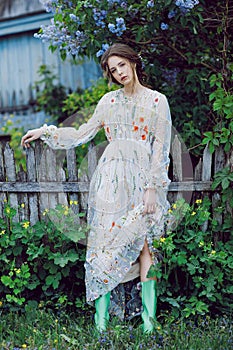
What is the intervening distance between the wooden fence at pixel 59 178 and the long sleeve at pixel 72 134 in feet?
0.64

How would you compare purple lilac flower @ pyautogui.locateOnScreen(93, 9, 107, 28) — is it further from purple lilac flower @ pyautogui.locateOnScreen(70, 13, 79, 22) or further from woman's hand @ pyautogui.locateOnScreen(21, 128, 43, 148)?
woman's hand @ pyautogui.locateOnScreen(21, 128, 43, 148)

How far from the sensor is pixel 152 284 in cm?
357

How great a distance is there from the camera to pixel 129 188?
11.6ft

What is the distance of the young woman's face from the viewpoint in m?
3.41

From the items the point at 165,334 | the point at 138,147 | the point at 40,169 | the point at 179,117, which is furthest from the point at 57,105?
the point at 165,334

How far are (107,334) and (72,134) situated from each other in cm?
130

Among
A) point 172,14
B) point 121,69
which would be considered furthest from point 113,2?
point 121,69

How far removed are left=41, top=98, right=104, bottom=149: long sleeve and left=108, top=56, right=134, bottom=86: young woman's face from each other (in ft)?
0.98

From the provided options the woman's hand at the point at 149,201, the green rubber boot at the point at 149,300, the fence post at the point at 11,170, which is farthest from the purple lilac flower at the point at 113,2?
the green rubber boot at the point at 149,300

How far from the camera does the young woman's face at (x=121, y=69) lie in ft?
11.2

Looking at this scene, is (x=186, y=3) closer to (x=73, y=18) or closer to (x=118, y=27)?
(x=118, y=27)

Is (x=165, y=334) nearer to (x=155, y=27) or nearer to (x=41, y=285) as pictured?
(x=41, y=285)

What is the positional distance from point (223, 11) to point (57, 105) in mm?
3803

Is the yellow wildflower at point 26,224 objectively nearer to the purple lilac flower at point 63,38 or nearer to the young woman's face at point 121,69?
the young woman's face at point 121,69
